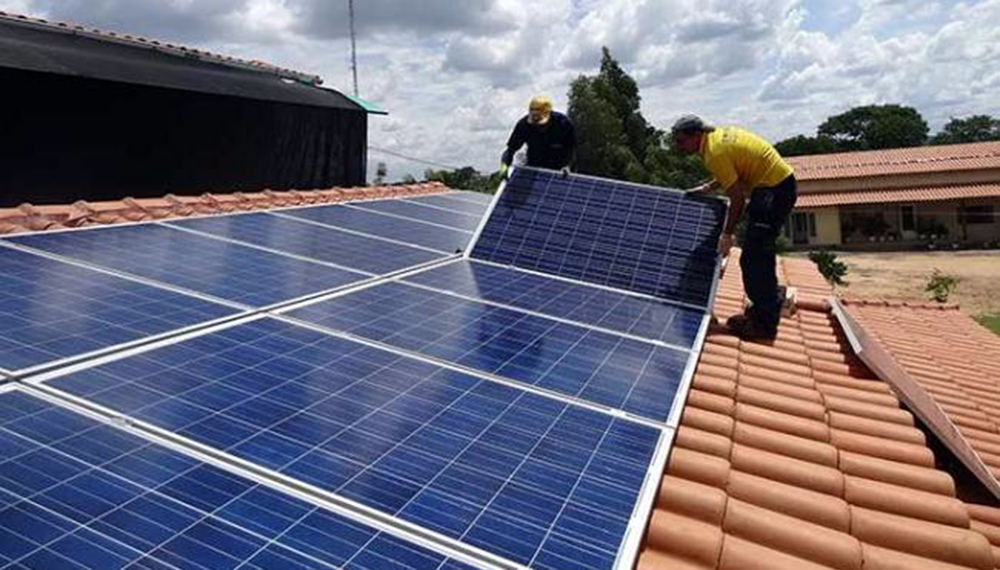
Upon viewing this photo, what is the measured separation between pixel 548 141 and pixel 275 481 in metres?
8.65

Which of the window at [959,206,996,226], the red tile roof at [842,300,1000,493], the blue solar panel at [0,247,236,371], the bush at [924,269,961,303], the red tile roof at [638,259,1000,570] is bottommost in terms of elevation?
the bush at [924,269,961,303]

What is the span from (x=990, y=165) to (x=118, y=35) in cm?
5978

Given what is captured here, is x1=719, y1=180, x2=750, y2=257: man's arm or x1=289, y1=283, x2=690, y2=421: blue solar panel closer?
x1=289, y1=283, x2=690, y2=421: blue solar panel

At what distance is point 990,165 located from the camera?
180 feet

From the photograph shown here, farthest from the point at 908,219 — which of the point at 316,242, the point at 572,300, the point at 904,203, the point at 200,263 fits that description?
the point at 200,263

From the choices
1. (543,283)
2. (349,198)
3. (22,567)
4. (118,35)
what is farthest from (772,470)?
(118,35)

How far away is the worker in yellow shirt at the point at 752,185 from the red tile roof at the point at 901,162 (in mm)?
54622

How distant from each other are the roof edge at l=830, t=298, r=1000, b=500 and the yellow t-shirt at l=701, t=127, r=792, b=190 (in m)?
1.83

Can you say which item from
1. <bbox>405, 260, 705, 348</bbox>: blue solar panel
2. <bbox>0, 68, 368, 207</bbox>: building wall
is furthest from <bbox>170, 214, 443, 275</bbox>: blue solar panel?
<bbox>0, 68, 368, 207</bbox>: building wall

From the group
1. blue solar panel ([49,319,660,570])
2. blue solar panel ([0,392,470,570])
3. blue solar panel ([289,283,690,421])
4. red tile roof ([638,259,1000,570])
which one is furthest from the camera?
blue solar panel ([289,283,690,421])

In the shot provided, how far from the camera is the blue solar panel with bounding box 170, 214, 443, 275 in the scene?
6859mm

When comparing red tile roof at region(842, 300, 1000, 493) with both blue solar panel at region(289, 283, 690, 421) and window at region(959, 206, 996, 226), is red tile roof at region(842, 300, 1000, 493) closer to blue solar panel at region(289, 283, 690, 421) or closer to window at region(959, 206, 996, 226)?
blue solar panel at region(289, 283, 690, 421)

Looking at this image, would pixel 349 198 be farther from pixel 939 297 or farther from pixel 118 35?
pixel 939 297

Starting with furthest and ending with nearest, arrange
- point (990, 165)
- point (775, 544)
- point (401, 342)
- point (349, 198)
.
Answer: point (990, 165), point (349, 198), point (401, 342), point (775, 544)
